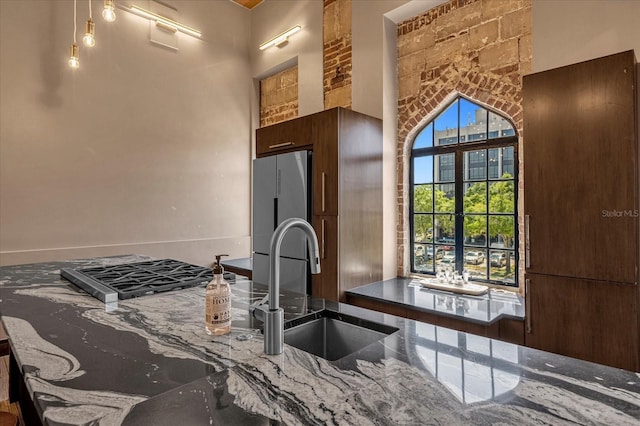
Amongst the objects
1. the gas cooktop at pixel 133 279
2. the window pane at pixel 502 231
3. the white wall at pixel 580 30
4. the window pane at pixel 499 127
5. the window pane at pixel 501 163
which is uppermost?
the white wall at pixel 580 30

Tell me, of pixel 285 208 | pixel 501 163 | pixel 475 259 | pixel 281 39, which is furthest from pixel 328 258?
pixel 281 39

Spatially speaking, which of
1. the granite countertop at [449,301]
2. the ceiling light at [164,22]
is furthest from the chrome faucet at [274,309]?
the ceiling light at [164,22]

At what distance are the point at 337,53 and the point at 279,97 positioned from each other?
122 cm

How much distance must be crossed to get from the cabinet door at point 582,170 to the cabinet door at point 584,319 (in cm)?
7

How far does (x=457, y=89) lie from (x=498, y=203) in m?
1.02

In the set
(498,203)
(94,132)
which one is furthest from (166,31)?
(498,203)

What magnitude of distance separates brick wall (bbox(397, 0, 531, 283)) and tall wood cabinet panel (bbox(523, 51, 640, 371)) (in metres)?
0.71

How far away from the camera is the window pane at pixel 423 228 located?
335 cm

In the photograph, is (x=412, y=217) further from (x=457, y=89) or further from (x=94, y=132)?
(x=94, y=132)

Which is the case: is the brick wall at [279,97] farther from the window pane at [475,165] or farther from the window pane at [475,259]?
the window pane at [475,259]

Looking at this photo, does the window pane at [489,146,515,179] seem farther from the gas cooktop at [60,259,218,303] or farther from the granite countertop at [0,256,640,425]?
the gas cooktop at [60,259,218,303]

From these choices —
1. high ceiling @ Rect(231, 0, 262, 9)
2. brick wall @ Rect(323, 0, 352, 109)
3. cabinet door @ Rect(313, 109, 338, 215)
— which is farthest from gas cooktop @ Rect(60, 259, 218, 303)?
high ceiling @ Rect(231, 0, 262, 9)

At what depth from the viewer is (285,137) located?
3316 millimetres

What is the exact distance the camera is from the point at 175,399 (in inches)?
31.2
